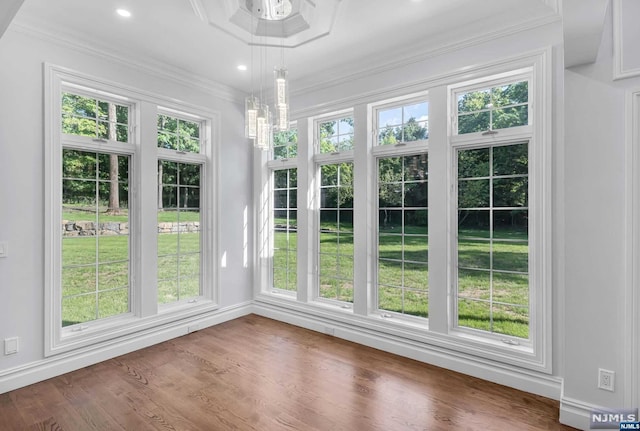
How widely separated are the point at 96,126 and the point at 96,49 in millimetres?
710

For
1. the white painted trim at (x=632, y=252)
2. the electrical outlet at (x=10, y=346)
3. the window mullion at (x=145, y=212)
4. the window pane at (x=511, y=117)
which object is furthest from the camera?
the window mullion at (x=145, y=212)

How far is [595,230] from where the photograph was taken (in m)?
2.15

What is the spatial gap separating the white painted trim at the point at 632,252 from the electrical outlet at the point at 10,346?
4.42m

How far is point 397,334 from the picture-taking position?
3.31m

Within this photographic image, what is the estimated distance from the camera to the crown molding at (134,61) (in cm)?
275

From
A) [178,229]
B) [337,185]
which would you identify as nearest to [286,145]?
[337,185]

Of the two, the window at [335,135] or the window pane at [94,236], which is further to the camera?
the window at [335,135]

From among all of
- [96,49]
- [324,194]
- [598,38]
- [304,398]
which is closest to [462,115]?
[598,38]

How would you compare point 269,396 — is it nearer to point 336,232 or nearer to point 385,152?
point 336,232

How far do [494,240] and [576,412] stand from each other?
132 cm

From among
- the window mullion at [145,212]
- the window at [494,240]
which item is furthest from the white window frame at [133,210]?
the window at [494,240]

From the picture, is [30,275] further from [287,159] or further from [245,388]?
[287,159]

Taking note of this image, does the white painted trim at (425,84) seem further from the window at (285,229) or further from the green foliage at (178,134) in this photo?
the green foliage at (178,134)

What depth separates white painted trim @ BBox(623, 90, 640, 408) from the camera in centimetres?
202
